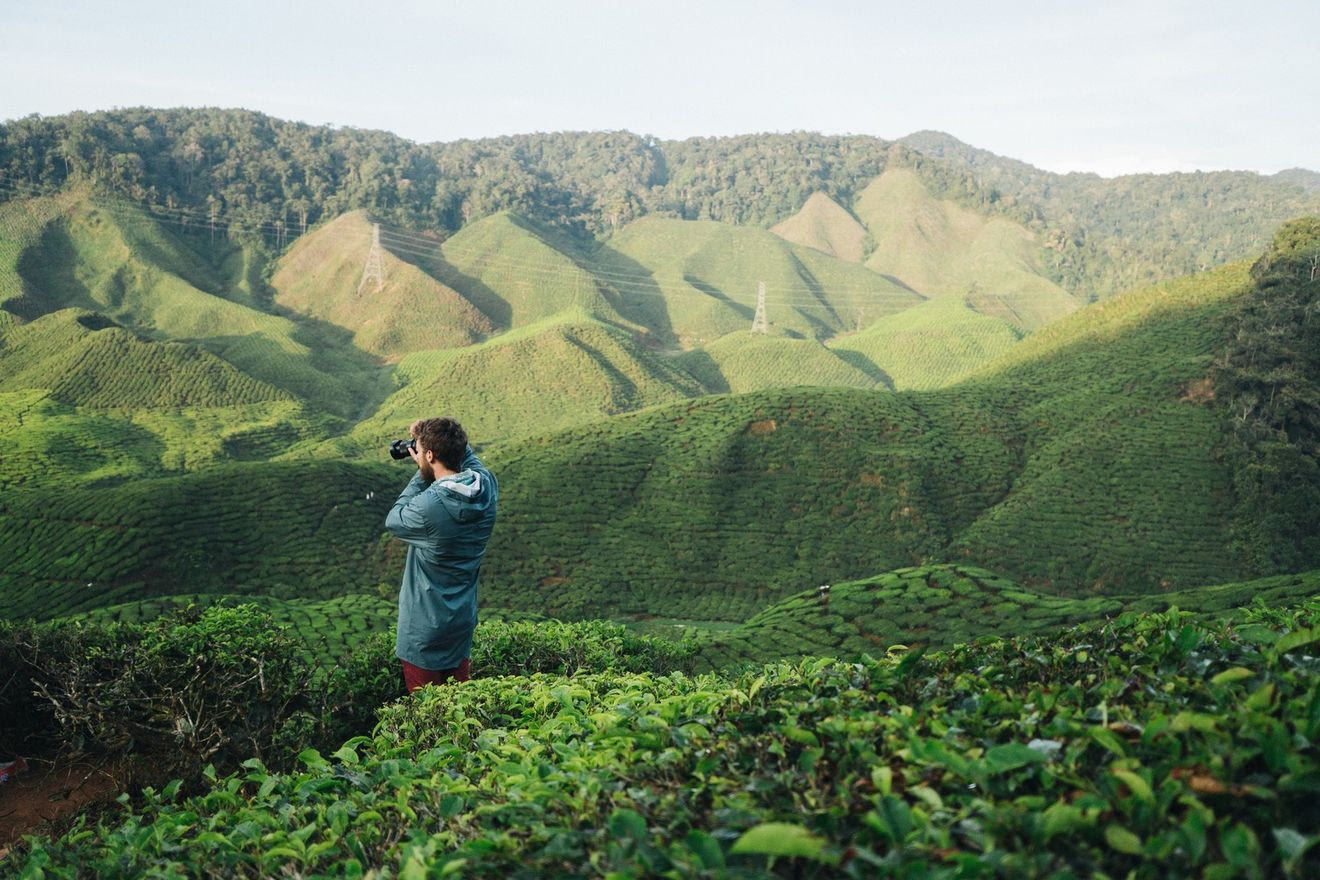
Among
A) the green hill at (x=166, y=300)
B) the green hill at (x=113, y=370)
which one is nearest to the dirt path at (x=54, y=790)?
the green hill at (x=113, y=370)

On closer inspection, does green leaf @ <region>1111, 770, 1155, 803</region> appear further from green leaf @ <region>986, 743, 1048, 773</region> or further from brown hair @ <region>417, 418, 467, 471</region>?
brown hair @ <region>417, 418, 467, 471</region>

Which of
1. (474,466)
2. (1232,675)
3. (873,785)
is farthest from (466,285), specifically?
(1232,675)

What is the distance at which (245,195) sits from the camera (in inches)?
2447

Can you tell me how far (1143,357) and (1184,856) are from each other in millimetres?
22432

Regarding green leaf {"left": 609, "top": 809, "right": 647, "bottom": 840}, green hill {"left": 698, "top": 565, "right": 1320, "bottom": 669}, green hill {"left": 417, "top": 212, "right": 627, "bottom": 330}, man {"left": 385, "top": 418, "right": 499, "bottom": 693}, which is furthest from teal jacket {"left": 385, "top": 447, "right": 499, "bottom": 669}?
green hill {"left": 417, "top": 212, "right": 627, "bottom": 330}

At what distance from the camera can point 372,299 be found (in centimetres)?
4669

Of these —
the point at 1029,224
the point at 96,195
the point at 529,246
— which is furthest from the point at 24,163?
the point at 1029,224

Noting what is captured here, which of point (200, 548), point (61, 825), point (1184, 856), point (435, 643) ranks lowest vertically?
point (200, 548)

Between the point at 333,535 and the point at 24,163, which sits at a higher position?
the point at 24,163

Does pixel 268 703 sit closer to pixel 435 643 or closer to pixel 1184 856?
pixel 435 643

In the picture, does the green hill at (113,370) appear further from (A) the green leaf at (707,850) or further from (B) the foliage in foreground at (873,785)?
(A) the green leaf at (707,850)

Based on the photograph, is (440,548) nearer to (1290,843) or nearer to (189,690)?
(189,690)

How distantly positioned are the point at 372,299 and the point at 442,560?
45.5m

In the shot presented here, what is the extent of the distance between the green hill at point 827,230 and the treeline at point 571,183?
9.47 ft
